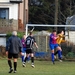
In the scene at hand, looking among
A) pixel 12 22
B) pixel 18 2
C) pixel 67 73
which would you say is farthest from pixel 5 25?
pixel 67 73

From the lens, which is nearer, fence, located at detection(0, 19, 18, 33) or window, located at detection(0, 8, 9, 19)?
fence, located at detection(0, 19, 18, 33)

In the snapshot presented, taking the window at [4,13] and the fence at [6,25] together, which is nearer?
the fence at [6,25]

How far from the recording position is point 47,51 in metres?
34.9

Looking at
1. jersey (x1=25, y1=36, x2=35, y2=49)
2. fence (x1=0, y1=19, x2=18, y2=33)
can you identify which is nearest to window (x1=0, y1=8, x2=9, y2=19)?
fence (x1=0, y1=19, x2=18, y2=33)

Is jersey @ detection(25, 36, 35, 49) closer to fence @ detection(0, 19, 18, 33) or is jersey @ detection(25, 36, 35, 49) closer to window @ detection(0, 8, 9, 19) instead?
fence @ detection(0, 19, 18, 33)

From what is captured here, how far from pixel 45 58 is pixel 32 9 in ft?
134

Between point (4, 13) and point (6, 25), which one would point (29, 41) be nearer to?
point (6, 25)

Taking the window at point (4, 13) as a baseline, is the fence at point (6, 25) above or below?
below

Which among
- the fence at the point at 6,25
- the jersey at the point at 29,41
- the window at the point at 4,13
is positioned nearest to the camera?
the jersey at the point at 29,41

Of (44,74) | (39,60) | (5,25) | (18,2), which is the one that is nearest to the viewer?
(44,74)

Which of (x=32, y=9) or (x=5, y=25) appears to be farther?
(x=32, y=9)

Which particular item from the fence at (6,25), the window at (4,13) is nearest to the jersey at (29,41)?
the fence at (6,25)

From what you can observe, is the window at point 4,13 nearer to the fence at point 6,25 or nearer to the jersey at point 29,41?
the fence at point 6,25

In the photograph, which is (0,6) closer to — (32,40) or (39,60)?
(39,60)
